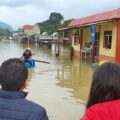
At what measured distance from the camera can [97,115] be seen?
2.77m

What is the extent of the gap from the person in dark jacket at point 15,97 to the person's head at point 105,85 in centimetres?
38

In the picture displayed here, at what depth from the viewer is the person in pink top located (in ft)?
9.13

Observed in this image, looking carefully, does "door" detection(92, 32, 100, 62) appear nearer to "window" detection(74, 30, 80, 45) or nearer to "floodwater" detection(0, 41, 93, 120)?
"window" detection(74, 30, 80, 45)

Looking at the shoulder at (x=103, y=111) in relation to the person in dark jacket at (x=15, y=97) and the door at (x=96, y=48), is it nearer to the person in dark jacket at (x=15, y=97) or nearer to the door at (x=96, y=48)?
the person in dark jacket at (x=15, y=97)

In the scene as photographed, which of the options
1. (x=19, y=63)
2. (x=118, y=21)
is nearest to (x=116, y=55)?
(x=118, y=21)

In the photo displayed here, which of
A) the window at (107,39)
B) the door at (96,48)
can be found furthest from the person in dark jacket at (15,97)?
the door at (96,48)

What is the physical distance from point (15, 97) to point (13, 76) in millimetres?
184

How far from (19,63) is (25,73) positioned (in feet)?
0.31

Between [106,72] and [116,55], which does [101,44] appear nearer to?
[116,55]

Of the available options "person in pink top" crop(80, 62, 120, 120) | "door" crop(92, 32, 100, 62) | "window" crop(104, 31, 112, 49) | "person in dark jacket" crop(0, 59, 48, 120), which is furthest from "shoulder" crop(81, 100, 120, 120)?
"door" crop(92, 32, 100, 62)

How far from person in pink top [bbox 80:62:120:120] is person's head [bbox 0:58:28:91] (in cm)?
53

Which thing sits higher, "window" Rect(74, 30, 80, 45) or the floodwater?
"window" Rect(74, 30, 80, 45)

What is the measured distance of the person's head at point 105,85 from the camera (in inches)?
111

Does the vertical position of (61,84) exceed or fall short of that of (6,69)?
it falls short
